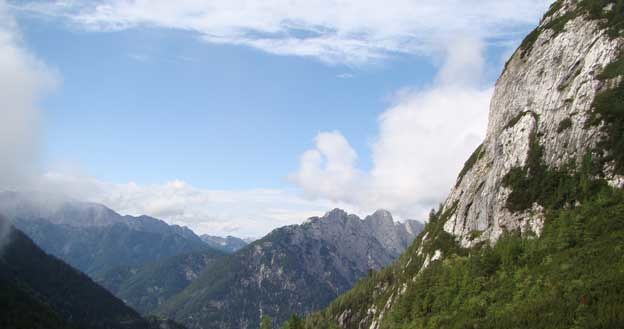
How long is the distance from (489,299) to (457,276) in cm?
2063

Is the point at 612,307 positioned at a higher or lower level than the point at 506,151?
lower

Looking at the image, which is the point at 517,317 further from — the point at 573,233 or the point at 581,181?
the point at 581,181

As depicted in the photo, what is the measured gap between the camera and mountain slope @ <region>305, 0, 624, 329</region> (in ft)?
269

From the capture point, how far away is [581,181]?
365ft

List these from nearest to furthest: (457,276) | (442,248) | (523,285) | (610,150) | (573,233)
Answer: (523,285) → (573,233) → (610,150) → (457,276) → (442,248)

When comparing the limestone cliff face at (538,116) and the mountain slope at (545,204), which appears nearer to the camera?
the mountain slope at (545,204)

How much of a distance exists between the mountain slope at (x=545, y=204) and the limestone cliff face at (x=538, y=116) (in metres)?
0.34

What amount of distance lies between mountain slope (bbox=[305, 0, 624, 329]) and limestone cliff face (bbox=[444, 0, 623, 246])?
0.34 m

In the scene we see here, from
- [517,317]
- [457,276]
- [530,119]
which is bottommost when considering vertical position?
[517,317]

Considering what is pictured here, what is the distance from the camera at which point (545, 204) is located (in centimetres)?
11638

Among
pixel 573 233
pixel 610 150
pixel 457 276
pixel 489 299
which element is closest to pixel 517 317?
pixel 489 299

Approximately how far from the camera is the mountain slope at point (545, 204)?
81938 mm

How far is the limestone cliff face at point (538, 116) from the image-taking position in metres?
121

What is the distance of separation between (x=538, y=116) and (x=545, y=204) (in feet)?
97.0
